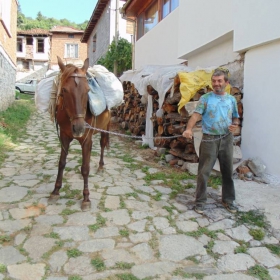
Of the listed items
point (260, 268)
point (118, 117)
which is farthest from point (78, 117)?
point (118, 117)

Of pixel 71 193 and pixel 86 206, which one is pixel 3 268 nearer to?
pixel 86 206

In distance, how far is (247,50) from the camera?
5758 mm

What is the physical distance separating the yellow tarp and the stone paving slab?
1.58 meters

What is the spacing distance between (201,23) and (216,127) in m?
4.59

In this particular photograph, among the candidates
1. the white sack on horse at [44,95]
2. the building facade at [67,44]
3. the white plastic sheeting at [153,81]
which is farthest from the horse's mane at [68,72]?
the building facade at [67,44]

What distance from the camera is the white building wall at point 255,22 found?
493cm

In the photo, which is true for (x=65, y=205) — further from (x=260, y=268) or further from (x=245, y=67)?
(x=245, y=67)

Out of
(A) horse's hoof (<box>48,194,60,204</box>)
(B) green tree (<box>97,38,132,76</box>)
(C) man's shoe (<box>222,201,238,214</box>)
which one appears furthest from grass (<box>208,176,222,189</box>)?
(B) green tree (<box>97,38,132,76</box>)

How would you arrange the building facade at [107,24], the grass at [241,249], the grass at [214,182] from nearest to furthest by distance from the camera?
the grass at [241,249]
the grass at [214,182]
the building facade at [107,24]

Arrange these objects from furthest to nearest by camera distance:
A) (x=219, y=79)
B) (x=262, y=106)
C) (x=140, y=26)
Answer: (x=140, y=26) → (x=262, y=106) → (x=219, y=79)

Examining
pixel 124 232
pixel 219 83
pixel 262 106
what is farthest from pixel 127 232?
pixel 262 106

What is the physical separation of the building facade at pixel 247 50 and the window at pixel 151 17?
3.20 meters

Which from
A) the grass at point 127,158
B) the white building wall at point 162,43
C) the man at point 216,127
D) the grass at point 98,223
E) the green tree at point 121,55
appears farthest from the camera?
the green tree at point 121,55

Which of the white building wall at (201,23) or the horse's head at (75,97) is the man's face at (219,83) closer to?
the horse's head at (75,97)
